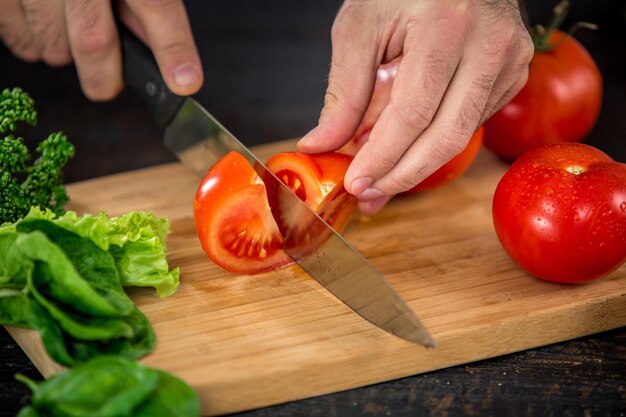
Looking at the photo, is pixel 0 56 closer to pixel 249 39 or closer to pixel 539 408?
pixel 249 39

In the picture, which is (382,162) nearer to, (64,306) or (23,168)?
(64,306)

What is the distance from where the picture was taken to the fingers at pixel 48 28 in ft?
9.28

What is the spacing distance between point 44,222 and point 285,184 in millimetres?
659

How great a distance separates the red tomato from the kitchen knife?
1003 mm

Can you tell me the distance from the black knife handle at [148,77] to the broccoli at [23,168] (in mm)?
380

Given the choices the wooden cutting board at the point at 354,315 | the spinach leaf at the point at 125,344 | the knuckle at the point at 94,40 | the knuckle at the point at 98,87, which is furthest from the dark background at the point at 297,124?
the knuckle at the point at 94,40

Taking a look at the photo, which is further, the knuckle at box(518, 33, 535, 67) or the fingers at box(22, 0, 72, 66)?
the fingers at box(22, 0, 72, 66)

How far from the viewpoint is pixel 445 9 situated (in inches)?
86.7

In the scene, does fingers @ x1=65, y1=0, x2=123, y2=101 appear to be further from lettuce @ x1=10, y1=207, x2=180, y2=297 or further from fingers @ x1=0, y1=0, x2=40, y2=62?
lettuce @ x1=10, y1=207, x2=180, y2=297

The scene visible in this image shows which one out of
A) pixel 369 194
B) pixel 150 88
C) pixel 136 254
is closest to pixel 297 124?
pixel 150 88

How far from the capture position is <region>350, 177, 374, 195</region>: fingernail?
7.32 feet

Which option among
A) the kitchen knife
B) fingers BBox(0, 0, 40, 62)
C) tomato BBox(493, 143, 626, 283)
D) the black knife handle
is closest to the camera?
the kitchen knife

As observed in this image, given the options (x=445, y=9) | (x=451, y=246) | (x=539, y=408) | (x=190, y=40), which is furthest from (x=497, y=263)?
(x=190, y=40)

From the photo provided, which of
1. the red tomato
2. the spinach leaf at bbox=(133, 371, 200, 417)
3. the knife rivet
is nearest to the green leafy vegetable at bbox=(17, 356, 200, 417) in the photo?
the spinach leaf at bbox=(133, 371, 200, 417)
